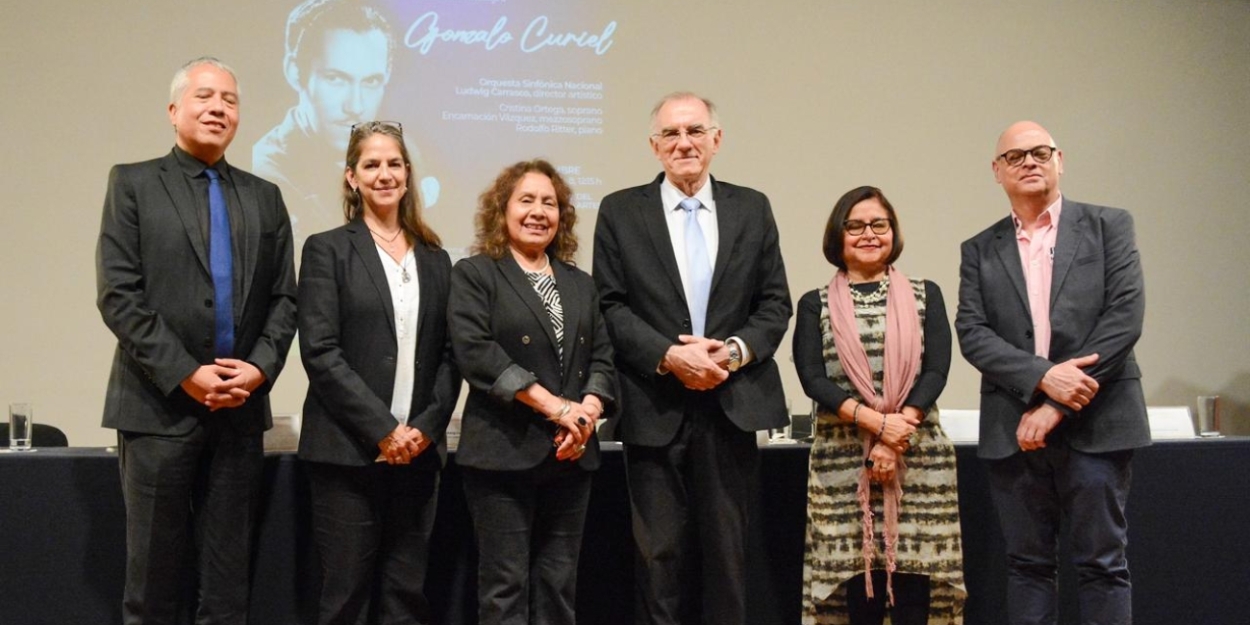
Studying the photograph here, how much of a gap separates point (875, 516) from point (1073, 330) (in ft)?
2.54

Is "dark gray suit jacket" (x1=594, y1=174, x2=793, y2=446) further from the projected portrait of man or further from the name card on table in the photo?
the projected portrait of man

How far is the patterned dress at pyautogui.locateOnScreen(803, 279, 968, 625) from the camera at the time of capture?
296 cm

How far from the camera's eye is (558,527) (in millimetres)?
2758

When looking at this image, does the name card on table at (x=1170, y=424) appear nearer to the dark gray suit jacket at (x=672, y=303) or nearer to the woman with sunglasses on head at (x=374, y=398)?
the dark gray suit jacket at (x=672, y=303)

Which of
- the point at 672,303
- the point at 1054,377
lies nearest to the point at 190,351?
the point at 672,303

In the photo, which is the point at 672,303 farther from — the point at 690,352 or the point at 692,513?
the point at 692,513

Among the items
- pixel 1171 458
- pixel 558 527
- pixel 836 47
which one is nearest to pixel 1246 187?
pixel 836 47

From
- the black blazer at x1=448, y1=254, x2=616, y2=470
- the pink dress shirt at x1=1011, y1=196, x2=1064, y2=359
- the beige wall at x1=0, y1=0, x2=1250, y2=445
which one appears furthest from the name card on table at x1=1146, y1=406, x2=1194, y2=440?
the black blazer at x1=448, y1=254, x2=616, y2=470

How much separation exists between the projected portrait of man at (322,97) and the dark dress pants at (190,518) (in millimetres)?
2409

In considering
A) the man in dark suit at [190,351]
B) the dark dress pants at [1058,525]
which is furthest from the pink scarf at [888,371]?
the man in dark suit at [190,351]

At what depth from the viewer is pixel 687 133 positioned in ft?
9.80

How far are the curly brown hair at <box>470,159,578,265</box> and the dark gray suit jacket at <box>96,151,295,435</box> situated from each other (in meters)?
0.59

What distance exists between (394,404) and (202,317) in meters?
0.54

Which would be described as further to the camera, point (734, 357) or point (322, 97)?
point (322, 97)
